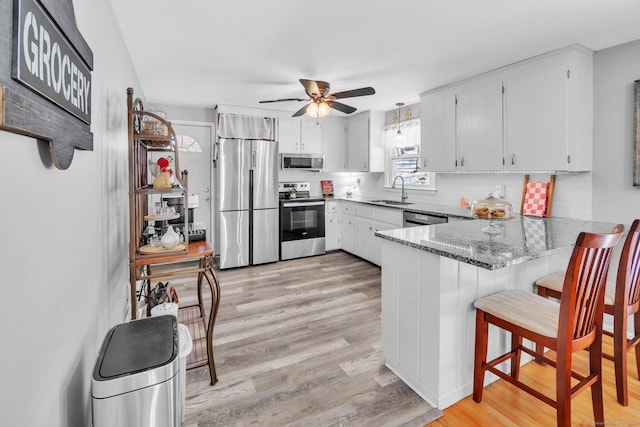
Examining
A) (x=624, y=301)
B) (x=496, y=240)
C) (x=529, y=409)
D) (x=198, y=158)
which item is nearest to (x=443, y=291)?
(x=496, y=240)

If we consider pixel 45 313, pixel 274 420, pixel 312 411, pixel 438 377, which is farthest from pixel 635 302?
pixel 45 313

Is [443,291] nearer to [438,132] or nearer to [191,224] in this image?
[191,224]

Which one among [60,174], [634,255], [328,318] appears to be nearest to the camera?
[60,174]

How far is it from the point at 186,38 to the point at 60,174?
1.84 metres

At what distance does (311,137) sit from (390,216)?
202cm

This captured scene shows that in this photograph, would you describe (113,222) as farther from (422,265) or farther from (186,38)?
(422,265)

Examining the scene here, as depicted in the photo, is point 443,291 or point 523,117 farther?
point 523,117

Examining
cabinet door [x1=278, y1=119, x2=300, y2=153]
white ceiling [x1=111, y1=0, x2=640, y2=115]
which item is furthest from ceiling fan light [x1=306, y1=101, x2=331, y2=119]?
cabinet door [x1=278, y1=119, x2=300, y2=153]

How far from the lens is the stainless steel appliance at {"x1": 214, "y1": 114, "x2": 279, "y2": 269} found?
4.55 metres

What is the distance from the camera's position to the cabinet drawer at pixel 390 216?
4074mm

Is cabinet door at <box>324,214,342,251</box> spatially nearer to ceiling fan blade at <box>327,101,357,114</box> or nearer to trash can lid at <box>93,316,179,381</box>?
ceiling fan blade at <box>327,101,357,114</box>

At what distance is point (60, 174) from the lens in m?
1.12

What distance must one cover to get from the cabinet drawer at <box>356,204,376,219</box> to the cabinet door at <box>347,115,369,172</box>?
0.66 metres

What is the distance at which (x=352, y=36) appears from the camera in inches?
95.7
